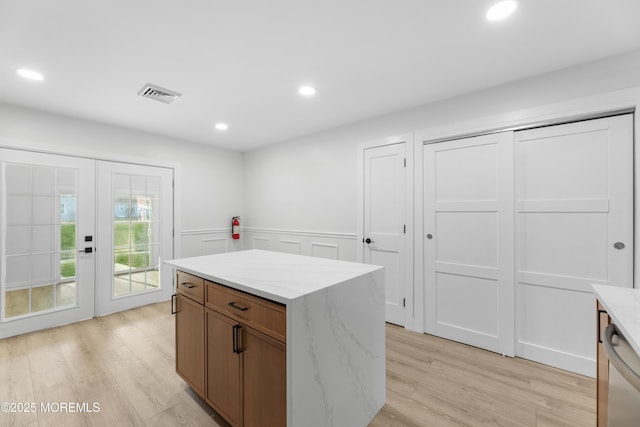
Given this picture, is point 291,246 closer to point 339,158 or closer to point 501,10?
point 339,158

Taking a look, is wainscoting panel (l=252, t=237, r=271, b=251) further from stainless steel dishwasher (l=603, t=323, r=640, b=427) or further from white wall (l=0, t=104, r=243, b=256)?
stainless steel dishwasher (l=603, t=323, r=640, b=427)

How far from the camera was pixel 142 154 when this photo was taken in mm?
3873

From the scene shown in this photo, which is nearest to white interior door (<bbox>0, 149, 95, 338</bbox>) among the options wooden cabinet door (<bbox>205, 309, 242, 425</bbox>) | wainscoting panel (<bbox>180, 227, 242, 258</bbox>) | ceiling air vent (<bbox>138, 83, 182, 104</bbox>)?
wainscoting panel (<bbox>180, 227, 242, 258</bbox>)

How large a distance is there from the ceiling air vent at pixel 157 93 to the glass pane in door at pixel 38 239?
1.54 m

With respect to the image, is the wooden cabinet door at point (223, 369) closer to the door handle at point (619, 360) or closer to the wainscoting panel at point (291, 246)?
the door handle at point (619, 360)

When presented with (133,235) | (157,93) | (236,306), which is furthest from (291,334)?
(133,235)

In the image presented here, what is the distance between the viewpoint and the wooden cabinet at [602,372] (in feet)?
3.65

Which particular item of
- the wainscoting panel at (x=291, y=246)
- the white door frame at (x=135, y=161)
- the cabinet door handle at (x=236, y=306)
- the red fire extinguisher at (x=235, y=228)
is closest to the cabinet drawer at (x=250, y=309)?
the cabinet door handle at (x=236, y=306)

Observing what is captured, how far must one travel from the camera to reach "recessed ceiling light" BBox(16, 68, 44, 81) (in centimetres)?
224

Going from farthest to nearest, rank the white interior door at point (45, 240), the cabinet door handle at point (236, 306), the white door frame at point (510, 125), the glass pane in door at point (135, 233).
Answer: the glass pane in door at point (135, 233) → the white interior door at point (45, 240) → the white door frame at point (510, 125) → the cabinet door handle at point (236, 306)

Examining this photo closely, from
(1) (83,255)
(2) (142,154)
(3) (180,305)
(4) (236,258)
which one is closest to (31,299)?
(1) (83,255)

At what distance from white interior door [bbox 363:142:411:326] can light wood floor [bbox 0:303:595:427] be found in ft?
1.67

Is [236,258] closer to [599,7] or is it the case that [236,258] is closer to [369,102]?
Answer: [369,102]

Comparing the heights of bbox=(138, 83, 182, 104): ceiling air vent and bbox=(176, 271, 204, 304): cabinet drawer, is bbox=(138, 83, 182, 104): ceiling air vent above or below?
above
